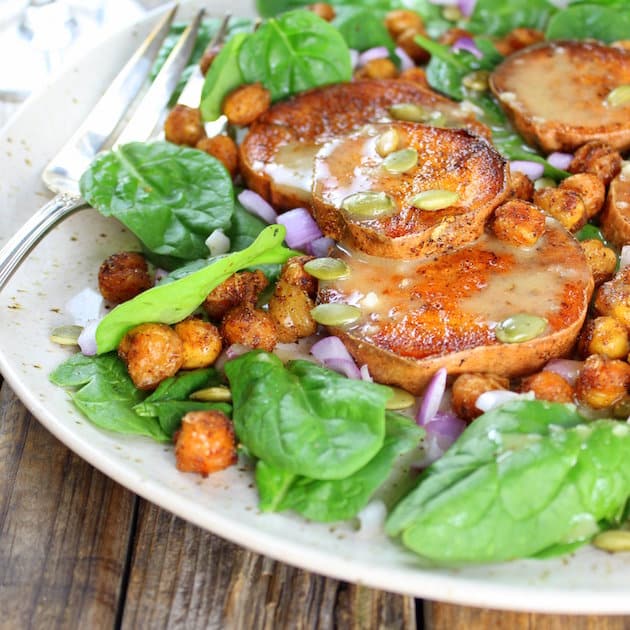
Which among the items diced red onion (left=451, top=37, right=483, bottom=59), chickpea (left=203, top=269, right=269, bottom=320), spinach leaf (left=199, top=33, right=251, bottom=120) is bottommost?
diced red onion (left=451, top=37, right=483, bottom=59)

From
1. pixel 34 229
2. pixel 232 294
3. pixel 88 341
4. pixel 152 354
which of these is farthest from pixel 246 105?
pixel 152 354

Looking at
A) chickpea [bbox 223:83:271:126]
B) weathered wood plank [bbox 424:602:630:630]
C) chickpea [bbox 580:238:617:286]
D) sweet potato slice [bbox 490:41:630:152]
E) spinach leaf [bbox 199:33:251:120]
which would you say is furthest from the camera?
spinach leaf [bbox 199:33:251:120]

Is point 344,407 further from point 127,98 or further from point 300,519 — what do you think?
point 127,98

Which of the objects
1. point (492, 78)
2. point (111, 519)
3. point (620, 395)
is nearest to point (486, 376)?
point (620, 395)

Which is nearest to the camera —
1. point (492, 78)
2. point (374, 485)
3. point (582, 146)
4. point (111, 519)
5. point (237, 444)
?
point (374, 485)

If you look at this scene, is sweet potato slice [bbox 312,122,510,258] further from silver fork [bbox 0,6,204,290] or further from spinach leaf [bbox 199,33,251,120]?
silver fork [bbox 0,6,204,290]

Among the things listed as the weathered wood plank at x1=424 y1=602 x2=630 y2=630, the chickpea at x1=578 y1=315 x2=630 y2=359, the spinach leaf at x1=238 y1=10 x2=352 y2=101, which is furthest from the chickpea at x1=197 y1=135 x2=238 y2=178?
the weathered wood plank at x1=424 y1=602 x2=630 y2=630
